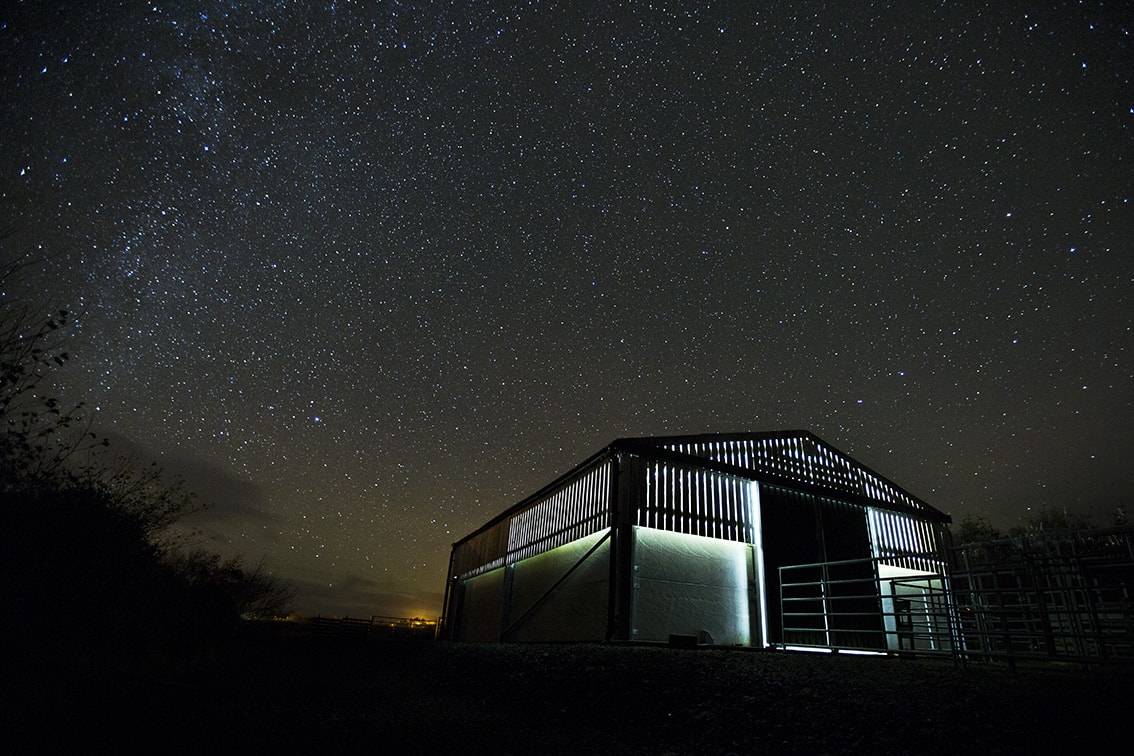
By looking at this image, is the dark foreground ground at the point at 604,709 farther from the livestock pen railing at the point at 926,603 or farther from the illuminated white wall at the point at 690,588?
the illuminated white wall at the point at 690,588

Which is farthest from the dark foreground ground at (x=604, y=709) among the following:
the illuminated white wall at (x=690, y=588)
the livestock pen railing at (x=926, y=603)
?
the illuminated white wall at (x=690, y=588)

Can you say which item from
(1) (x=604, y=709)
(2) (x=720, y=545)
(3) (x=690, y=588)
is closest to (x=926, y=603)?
(2) (x=720, y=545)

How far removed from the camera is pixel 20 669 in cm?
639

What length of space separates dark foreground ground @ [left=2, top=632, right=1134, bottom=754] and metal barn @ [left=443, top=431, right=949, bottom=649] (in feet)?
9.99

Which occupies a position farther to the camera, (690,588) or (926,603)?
(690,588)

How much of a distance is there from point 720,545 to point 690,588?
128 cm

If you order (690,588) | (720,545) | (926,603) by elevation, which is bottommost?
(926,603)

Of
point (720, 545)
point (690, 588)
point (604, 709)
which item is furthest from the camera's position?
point (720, 545)

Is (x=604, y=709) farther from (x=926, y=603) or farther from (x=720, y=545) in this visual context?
(x=720, y=545)

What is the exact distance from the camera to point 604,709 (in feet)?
16.4

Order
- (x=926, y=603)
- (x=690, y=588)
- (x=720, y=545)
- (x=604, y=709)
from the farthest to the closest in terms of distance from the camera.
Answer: (x=720, y=545)
(x=690, y=588)
(x=926, y=603)
(x=604, y=709)

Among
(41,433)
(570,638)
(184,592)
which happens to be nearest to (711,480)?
(570,638)

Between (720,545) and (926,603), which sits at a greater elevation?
(720,545)

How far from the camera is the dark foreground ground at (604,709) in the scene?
3232 mm
